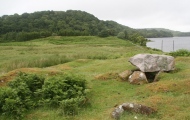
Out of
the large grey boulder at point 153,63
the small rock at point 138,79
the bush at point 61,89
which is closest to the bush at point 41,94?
the bush at point 61,89

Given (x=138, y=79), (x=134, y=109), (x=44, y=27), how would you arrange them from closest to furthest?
(x=134, y=109) < (x=138, y=79) < (x=44, y=27)

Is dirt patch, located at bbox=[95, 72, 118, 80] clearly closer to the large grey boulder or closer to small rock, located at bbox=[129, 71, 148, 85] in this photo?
small rock, located at bbox=[129, 71, 148, 85]

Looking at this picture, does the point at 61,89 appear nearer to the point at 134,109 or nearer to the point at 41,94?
the point at 41,94

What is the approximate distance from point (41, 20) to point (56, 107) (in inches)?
5493

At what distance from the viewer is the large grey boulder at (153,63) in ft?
64.5

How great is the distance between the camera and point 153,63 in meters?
19.9

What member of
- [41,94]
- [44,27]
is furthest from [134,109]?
[44,27]

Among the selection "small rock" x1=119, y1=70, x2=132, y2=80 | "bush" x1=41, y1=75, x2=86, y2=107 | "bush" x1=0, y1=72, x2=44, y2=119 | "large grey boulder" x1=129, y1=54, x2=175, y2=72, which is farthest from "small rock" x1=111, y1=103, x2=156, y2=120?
"large grey boulder" x1=129, y1=54, x2=175, y2=72

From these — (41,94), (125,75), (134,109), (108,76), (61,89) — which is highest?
(61,89)

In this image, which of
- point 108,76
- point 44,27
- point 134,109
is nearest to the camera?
point 134,109

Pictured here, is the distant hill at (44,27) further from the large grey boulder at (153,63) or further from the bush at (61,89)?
the bush at (61,89)

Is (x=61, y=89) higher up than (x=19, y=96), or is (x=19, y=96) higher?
(x=61, y=89)

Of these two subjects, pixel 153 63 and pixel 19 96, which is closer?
pixel 19 96

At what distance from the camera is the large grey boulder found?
19672 millimetres
